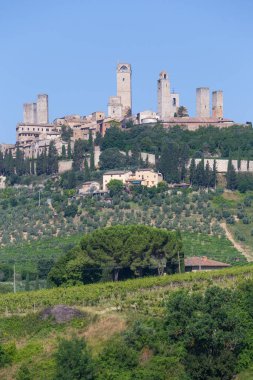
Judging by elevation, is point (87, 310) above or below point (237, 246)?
above

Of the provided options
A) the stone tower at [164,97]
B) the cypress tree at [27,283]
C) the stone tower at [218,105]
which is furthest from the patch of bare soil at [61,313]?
the stone tower at [218,105]

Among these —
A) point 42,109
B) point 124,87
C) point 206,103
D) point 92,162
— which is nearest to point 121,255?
point 92,162

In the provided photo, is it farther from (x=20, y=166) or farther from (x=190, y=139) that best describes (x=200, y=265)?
(x=190, y=139)

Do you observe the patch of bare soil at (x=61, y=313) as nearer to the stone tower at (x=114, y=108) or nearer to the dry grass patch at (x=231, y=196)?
the dry grass patch at (x=231, y=196)

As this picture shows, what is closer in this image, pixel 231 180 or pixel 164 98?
pixel 231 180

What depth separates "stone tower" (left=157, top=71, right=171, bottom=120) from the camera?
109 meters

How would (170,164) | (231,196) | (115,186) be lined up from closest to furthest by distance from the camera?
(231,196)
(115,186)
(170,164)

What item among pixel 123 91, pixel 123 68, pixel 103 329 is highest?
pixel 123 68

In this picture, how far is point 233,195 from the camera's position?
8388 cm

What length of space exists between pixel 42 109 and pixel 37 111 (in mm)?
610

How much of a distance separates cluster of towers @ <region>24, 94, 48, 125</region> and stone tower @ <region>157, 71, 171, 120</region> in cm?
1124

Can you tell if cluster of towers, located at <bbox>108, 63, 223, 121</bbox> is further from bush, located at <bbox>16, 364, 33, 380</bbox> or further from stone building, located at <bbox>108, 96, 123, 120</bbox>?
bush, located at <bbox>16, 364, 33, 380</bbox>

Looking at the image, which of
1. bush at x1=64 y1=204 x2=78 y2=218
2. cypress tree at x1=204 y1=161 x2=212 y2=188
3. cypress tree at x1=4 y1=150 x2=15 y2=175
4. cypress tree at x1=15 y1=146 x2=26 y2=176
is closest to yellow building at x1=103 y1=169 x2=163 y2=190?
cypress tree at x1=204 y1=161 x2=212 y2=188

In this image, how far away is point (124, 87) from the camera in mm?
113188
